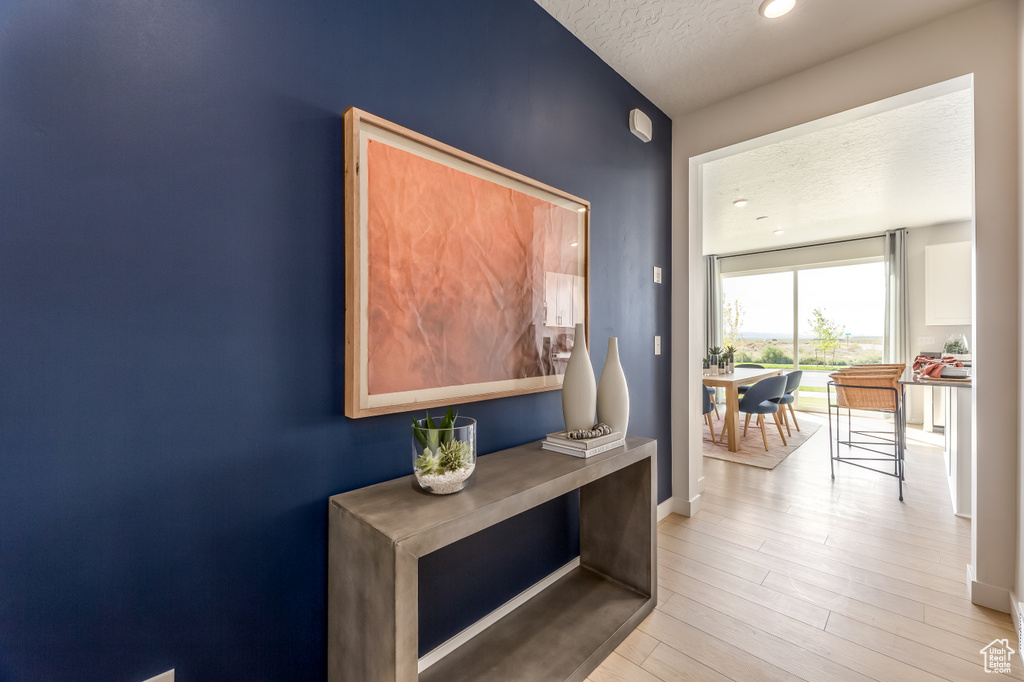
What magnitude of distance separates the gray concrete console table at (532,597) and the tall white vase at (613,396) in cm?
13

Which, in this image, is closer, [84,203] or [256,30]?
[84,203]

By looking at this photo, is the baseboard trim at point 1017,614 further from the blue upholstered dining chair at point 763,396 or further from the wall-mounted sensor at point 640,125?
the wall-mounted sensor at point 640,125

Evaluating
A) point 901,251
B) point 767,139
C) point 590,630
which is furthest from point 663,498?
point 901,251

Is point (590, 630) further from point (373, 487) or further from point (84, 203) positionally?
point (84, 203)

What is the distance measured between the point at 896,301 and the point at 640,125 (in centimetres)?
553

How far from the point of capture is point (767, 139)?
2.40 metres

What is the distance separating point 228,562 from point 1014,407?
2.80 metres

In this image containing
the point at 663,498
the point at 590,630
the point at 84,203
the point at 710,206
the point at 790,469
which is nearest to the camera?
the point at 84,203

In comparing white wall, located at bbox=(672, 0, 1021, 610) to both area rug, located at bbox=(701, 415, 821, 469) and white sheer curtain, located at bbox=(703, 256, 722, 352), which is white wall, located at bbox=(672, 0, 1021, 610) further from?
white sheer curtain, located at bbox=(703, 256, 722, 352)

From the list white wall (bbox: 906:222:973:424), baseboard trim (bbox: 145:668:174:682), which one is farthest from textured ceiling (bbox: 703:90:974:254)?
baseboard trim (bbox: 145:668:174:682)

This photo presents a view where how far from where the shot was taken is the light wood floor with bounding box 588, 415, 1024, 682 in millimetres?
1459

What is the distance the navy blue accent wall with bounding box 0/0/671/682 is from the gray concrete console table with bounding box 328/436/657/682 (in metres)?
0.13

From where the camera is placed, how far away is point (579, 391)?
1656 millimetres

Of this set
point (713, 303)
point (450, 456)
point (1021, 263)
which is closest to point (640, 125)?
point (1021, 263)
